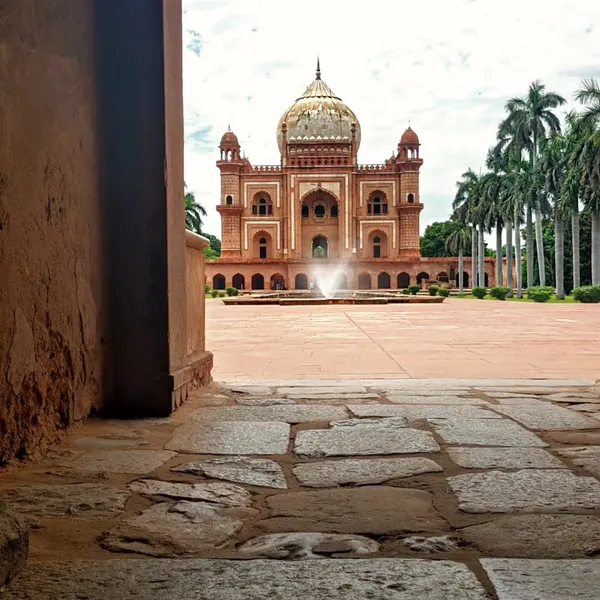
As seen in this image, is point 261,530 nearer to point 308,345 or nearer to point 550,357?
point 550,357

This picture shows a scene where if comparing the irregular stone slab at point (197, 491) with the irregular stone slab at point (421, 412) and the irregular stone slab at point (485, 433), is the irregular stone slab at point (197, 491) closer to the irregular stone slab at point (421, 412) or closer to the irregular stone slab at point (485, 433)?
the irregular stone slab at point (485, 433)

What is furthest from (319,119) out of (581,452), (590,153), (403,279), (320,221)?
(581,452)

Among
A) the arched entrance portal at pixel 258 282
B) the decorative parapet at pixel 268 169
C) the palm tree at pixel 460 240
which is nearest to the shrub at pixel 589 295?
the palm tree at pixel 460 240

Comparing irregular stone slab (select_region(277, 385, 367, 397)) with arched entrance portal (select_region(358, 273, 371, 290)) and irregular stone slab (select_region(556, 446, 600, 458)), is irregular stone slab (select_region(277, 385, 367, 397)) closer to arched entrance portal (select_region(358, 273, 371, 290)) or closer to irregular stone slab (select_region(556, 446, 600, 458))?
irregular stone slab (select_region(556, 446, 600, 458))

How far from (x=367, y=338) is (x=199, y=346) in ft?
14.5

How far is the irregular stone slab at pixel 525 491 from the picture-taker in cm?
173

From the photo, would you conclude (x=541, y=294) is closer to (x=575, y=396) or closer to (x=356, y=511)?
(x=575, y=396)

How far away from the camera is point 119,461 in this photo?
2.19m

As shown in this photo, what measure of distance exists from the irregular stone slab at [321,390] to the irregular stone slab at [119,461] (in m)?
1.44

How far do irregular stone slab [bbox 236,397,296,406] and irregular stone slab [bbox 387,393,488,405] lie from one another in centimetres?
55

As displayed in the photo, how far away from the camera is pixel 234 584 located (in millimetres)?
1271

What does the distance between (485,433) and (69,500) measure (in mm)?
1586

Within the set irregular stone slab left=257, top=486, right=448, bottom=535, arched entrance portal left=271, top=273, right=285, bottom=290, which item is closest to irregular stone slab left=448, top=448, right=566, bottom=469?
irregular stone slab left=257, top=486, right=448, bottom=535

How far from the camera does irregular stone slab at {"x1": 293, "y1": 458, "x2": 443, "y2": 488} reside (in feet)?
6.53
